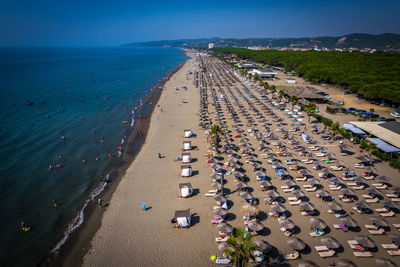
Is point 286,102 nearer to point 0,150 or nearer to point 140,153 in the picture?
point 140,153

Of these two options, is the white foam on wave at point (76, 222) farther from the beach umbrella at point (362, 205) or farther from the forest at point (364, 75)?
the forest at point (364, 75)

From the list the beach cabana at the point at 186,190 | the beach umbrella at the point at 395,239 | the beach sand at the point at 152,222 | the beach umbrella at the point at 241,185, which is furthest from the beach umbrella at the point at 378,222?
the beach cabana at the point at 186,190

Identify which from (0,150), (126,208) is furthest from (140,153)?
(0,150)

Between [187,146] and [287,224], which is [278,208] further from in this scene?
[187,146]

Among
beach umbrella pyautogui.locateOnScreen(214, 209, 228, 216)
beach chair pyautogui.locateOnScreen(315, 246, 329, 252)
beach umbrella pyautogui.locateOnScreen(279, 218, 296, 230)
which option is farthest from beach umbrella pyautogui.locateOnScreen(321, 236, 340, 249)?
beach umbrella pyautogui.locateOnScreen(214, 209, 228, 216)

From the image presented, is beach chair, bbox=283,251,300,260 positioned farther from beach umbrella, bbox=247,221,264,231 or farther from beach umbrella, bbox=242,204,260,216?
beach umbrella, bbox=242,204,260,216

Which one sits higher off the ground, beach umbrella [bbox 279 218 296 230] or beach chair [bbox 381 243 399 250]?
beach umbrella [bbox 279 218 296 230]

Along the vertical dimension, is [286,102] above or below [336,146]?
above
